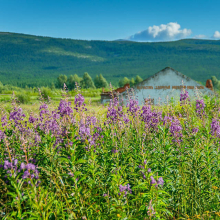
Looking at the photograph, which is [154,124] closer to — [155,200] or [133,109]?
[133,109]

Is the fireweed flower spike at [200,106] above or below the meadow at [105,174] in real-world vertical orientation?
above

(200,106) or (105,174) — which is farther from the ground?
(200,106)

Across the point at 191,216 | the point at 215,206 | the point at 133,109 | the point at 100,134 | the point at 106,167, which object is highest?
the point at 133,109

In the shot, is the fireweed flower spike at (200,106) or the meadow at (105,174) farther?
the fireweed flower spike at (200,106)

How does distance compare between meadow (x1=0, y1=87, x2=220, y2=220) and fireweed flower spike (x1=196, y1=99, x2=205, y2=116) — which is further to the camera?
fireweed flower spike (x1=196, y1=99, x2=205, y2=116)

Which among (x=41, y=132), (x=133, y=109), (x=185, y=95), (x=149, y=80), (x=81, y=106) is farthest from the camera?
(x=149, y=80)

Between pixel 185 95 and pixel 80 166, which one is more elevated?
pixel 185 95

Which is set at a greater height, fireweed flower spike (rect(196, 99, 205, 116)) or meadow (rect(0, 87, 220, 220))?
fireweed flower spike (rect(196, 99, 205, 116))

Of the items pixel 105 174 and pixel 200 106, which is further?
pixel 200 106

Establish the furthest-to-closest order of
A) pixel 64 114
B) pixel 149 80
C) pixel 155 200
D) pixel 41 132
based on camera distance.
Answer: pixel 149 80
pixel 41 132
pixel 64 114
pixel 155 200

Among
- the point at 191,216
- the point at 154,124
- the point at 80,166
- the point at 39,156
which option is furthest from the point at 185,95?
the point at 39,156

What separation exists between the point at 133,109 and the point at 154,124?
25.7 inches

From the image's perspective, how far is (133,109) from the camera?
5.84 metres

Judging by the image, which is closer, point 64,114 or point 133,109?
point 64,114
